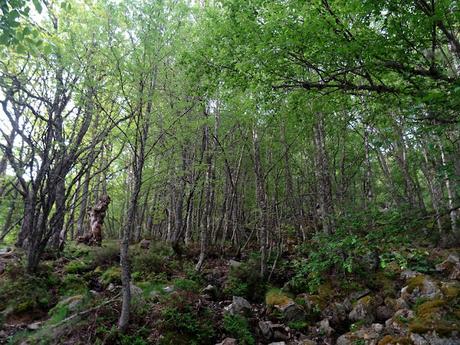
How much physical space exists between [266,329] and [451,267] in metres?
5.59

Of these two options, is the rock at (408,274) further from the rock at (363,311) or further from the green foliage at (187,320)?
the green foliage at (187,320)

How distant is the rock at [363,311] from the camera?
6.82 metres

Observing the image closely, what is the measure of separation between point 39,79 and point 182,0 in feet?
14.7

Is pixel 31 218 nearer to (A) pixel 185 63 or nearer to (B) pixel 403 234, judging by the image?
(A) pixel 185 63

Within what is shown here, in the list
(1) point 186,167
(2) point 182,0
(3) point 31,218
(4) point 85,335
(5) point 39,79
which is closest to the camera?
(4) point 85,335

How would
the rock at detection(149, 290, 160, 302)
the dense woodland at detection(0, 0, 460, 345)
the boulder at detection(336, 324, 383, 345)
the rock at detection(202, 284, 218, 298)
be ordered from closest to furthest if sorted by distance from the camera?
the dense woodland at detection(0, 0, 460, 345), the boulder at detection(336, 324, 383, 345), the rock at detection(149, 290, 160, 302), the rock at detection(202, 284, 218, 298)

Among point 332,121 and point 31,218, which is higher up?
point 332,121

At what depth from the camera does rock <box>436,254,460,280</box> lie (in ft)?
25.5

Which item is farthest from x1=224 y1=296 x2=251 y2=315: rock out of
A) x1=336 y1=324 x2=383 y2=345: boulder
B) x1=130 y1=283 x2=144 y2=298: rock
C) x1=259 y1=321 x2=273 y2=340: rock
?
x1=336 y1=324 x2=383 y2=345: boulder

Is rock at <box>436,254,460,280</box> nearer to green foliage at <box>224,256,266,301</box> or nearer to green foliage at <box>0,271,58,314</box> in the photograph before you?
green foliage at <box>224,256,266,301</box>

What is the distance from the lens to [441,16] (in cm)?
303

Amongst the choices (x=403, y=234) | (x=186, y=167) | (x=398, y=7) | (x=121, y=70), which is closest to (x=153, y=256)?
(x=186, y=167)

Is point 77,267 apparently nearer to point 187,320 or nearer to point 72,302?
point 72,302

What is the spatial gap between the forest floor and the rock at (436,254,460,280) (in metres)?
0.02
